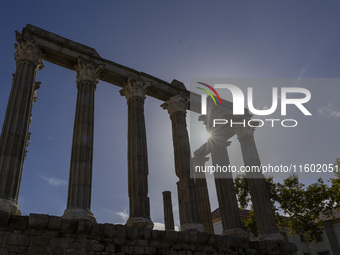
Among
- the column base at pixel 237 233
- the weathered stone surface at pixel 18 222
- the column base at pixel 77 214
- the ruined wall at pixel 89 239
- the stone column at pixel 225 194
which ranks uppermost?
the stone column at pixel 225 194

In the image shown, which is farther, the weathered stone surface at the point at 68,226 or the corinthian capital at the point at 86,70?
the corinthian capital at the point at 86,70

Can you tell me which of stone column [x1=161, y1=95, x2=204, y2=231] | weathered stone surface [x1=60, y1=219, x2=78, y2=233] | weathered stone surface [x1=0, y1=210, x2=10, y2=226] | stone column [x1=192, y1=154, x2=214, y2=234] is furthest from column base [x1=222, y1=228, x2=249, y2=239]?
weathered stone surface [x1=0, y1=210, x2=10, y2=226]

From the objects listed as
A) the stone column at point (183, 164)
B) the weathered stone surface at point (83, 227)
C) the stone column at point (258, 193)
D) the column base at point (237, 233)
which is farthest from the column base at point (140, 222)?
the stone column at point (258, 193)

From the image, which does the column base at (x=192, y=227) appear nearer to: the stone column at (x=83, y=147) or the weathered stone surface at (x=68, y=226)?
the stone column at (x=83, y=147)

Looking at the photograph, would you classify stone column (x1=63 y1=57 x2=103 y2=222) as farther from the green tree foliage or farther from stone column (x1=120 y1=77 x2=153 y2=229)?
the green tree foliage

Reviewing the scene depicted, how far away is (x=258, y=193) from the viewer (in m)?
20.4

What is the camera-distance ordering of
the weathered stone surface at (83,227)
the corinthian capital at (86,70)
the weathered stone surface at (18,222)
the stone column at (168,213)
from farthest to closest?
the stone column at (168,213) → the corinthian capital at (86,70) → the weathered stone surface at (83,227) → the weathered stone surface at (18,222)

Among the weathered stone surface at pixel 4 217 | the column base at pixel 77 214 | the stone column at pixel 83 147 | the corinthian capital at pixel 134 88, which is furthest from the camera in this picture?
the corinthian capital at pixel 134 88

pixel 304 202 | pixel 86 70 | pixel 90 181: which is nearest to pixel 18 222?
pixel 90 181

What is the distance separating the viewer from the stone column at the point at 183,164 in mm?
15875

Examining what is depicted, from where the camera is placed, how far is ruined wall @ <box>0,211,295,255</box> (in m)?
9.96

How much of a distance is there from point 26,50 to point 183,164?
10569mm

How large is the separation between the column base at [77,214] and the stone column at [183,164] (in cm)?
541

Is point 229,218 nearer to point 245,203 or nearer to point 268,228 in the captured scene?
point 268,228
